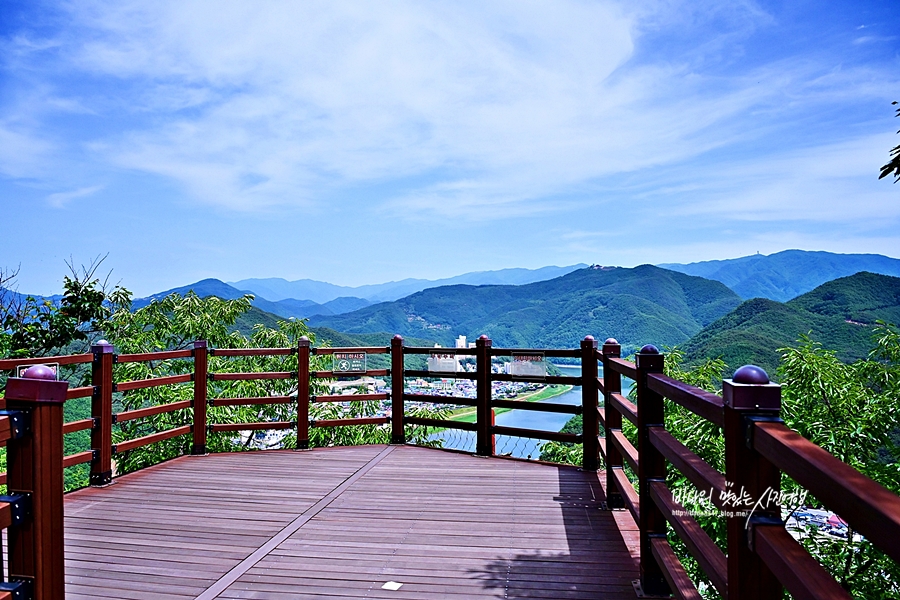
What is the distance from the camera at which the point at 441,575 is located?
3033 mm

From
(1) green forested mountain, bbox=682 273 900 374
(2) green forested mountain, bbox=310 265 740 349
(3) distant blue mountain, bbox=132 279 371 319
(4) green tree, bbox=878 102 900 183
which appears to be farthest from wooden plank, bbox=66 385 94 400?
(2) green forested mountain, bbox=310 265 740 349

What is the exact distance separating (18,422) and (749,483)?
6.19 ft

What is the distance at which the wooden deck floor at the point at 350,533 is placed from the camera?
116 inches

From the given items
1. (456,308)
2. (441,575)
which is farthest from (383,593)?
(456,308)

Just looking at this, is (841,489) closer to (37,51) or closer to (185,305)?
(185,305)

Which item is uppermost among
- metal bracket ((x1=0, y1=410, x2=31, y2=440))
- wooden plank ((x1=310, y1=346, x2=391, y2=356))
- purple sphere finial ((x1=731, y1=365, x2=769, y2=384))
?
purple sphere finial ((x1=731, y1=365, x2=769, y2=384))

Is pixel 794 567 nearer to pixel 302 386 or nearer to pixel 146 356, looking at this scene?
pixel 146 356

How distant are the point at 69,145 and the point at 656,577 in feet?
74.7

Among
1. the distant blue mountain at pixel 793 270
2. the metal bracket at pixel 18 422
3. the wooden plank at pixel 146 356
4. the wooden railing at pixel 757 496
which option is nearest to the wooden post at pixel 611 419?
the wooden railing at pixel 757 496

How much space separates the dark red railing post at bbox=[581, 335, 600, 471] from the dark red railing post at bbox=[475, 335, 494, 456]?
1.08 metres

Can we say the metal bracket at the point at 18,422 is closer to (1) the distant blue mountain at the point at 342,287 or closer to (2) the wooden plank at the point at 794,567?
(2) the wooden plank at the point at 794,567

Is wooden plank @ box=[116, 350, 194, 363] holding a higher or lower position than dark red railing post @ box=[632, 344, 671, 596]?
higher

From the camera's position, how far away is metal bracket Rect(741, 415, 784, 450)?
4.40 ft

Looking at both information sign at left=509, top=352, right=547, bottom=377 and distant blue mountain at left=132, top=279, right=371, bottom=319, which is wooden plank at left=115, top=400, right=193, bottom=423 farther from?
distant blue mountain at left=132, top=279, right=371, bottom=319
